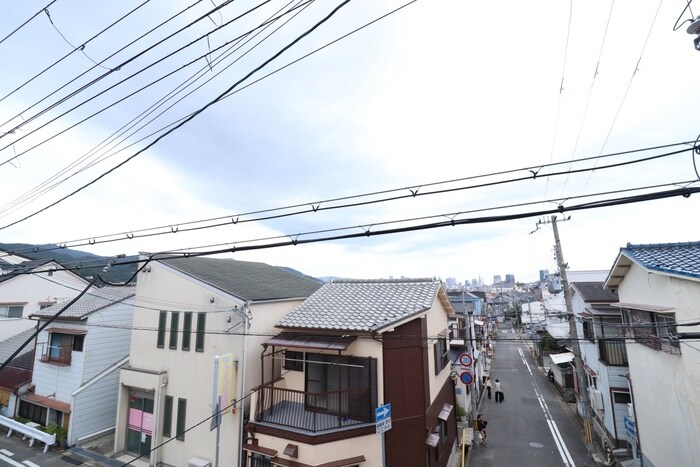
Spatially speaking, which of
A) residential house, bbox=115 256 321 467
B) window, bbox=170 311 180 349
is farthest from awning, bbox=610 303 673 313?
window, bbox=170 311 180 349

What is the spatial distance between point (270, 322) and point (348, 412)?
481cm

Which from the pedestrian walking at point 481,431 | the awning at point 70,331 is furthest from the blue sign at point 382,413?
the awning at point 70,331

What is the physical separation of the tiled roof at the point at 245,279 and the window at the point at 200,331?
1.44 metres

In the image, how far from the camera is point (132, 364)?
14.9 meters

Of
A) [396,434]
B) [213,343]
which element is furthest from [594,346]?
[213,343]

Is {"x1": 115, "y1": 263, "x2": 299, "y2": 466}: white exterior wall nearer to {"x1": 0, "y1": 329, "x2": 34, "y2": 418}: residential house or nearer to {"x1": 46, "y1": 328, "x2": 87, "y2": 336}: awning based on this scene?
{"x1": 46, "y1": 328, "x2": 87, "y2": 336}: awning

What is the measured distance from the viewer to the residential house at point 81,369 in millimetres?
15742

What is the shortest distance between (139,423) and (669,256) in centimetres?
2170

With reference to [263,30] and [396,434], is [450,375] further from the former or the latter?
[263,30]

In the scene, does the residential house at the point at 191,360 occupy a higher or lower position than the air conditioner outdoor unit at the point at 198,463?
higher

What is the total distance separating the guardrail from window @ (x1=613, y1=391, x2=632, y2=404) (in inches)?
1084

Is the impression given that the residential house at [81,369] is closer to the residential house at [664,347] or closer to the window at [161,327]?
the window at [161,327]

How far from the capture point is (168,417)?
1338 cm

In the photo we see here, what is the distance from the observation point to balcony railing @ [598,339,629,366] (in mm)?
16672
